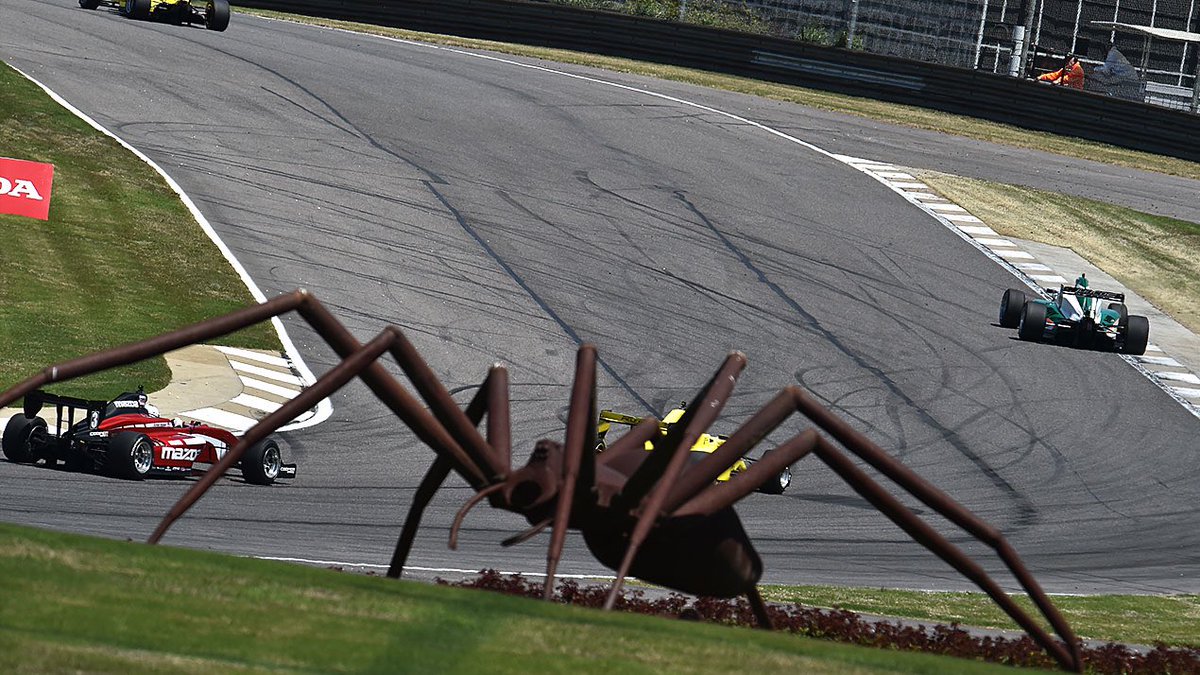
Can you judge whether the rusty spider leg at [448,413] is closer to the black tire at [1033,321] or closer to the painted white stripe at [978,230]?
the black tire at [1033,321]

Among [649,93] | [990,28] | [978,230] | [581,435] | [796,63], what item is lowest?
[978,230]

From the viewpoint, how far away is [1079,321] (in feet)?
104

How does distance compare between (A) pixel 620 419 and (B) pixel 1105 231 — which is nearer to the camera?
(A) pixel 620 419

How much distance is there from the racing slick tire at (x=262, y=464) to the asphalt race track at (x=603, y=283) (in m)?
0.22

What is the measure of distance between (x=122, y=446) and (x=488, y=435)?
15.2m

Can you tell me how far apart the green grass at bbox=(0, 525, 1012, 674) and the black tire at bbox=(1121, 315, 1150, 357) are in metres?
28.6

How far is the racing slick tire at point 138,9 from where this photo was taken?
49.1 m

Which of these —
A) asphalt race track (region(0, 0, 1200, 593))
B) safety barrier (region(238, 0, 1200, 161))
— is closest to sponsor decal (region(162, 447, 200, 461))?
asphalt race track (region(0, 0, 1200, 593))

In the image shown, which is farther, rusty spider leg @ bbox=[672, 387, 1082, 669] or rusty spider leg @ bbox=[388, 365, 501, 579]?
rusty spider leg @ bbox=[388, 365, 501, 579]

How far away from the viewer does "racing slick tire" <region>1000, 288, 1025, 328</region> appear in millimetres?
31984

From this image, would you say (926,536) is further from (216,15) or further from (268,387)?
(216,15)

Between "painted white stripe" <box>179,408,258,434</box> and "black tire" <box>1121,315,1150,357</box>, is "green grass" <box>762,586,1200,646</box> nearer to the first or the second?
"painted white stripe" <box>179,408,258,434</box>

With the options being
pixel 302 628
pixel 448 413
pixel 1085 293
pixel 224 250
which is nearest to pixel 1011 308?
pixel 1085 293

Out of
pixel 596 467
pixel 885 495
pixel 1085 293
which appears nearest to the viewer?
pixel 885 495
